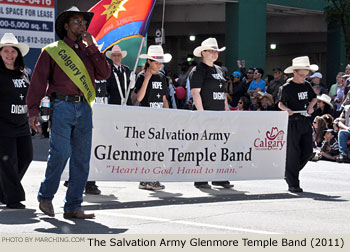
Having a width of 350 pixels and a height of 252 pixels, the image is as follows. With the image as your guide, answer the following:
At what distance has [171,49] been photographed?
3862cm

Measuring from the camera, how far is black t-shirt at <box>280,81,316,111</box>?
1162cm

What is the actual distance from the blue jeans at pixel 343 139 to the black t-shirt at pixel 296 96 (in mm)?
5810

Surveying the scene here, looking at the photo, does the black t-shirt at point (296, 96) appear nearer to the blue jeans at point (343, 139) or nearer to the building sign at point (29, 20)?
the blue jeans at point (343, 139)

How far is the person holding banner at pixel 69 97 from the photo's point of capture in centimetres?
836

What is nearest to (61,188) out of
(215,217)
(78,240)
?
(215,217)

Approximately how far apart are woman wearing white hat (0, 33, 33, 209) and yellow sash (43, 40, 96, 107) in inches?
49.6

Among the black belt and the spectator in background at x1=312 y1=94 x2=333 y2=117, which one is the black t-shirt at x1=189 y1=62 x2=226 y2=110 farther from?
the spectator in background at x1=312 y1=94 x2=333 y2=117

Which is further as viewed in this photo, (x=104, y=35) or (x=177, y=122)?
(x=104, y=35)

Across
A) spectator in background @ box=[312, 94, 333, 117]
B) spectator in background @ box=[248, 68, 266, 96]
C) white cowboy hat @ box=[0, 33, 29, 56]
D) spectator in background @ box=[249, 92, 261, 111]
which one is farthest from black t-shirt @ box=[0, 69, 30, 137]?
spectator in background @ box=[248, 68, 266, 96]

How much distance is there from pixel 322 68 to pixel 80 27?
3422 centimetres

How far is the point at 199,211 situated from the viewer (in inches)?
361

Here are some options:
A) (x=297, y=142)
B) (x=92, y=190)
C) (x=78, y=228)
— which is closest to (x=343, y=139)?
(x=297, y=142)

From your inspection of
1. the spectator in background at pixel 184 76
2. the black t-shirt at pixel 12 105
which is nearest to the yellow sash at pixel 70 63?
the black t-shirt at pixel 12 105

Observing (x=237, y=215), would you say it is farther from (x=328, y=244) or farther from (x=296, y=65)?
(x=296, y=65)
